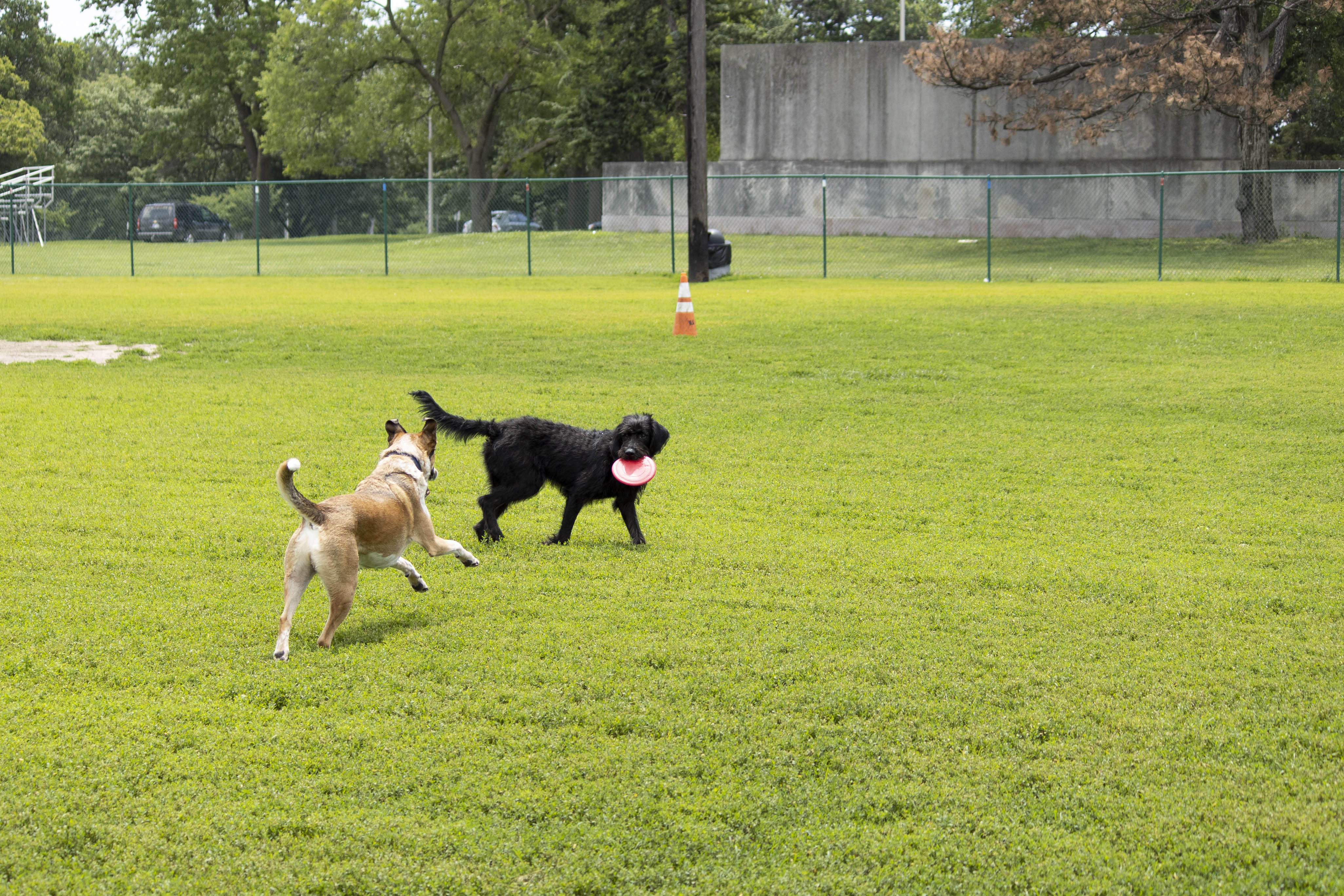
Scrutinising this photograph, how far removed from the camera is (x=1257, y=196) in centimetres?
3225

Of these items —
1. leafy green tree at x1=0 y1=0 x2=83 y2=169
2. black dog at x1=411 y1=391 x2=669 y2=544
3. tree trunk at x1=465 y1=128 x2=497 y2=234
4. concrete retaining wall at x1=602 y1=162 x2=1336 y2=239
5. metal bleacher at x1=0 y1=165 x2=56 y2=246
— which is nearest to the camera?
black dog at x1=411 y1=391 x2=669 y2=544

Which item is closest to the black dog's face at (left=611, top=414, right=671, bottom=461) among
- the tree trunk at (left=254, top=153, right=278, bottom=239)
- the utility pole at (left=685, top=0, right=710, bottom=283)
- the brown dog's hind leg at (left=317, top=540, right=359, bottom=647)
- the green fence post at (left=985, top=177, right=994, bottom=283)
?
the brown dog's hind leg at (left=317, top=540, right=359, bottom=647)

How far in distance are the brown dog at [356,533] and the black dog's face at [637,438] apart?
1.16 meters

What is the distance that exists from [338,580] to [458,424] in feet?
6.44

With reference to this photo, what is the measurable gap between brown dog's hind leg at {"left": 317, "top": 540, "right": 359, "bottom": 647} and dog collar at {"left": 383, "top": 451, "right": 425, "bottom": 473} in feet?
2.41

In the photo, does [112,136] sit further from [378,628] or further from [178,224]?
[378,628]

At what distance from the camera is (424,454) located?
5.86m

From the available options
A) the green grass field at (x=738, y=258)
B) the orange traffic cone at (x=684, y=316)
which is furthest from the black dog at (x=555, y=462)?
the green grass field at (x=738, y=258)

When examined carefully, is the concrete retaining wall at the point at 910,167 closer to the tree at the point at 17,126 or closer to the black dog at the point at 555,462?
the black dog at the point at 555,462

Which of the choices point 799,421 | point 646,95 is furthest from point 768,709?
point 646,95

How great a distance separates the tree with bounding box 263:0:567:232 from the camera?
159ft

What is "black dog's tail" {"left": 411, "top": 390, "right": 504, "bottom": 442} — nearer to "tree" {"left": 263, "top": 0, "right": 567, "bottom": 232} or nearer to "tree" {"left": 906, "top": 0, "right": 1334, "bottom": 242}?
"tree" {"left": 906, "top": 0, "right": 1334, "bottom": 242}

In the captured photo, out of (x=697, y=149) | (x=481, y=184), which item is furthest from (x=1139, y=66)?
(x=481, y=184)

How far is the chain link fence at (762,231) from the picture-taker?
30234 millimetres
